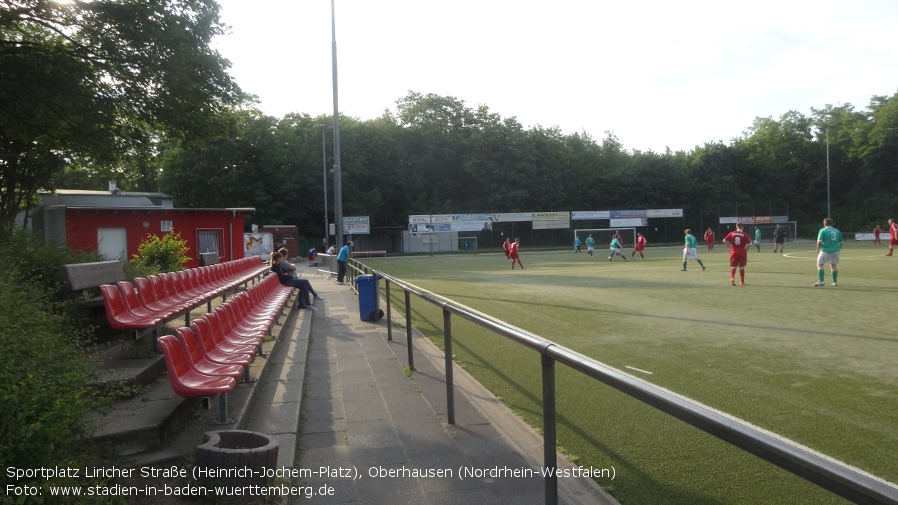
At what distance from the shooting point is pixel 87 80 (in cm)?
1191

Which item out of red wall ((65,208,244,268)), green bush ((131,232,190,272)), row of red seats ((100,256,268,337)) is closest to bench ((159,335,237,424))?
row of red seats ((100,256,268,337))

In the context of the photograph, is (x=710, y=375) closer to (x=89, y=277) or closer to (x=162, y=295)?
(x=162, y=295)

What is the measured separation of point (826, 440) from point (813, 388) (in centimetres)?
183

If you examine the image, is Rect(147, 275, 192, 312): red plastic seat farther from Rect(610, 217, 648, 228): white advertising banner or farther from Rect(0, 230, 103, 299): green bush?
Rect(610, 217, 648, 228): white advertising banner

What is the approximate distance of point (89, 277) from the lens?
779 cm

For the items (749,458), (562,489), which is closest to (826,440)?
(749,458)

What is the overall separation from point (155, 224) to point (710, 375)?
23354 mm

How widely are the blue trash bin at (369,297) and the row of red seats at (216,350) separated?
3835 mm

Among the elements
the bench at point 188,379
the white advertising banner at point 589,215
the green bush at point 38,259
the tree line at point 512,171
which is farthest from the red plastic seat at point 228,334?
the white advertising banner at point 589,215

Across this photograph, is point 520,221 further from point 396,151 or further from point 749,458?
point 749,458

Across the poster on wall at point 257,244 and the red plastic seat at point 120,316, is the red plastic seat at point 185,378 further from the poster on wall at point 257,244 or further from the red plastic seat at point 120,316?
the poster on wall at point 257,244

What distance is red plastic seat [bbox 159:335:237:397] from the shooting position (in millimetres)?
4539

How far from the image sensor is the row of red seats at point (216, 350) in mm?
4645

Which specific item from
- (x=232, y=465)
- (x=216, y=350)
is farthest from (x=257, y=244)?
(x=232, y=465)
